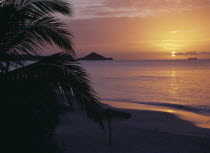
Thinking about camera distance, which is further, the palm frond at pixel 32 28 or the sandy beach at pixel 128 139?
the sandy beach at pixel 128 139

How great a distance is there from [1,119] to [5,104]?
257 millimetres

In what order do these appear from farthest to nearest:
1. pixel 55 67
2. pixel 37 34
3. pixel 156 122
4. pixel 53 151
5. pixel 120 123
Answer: pixel 156 122
pixel 120 123
pixel 53 151
pixel 37 34
pixel 55 67

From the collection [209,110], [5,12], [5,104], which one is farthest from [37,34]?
[209,110]

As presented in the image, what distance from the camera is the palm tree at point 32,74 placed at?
430 centimetres

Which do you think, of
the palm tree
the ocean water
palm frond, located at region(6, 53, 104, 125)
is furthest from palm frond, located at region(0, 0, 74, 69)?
the ocean water

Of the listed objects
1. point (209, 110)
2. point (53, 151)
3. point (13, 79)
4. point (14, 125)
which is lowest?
point (209, 110)

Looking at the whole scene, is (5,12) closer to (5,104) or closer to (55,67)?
(55,67)

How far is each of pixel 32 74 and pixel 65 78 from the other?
1.70ft

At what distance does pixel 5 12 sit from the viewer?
4395 millimetres

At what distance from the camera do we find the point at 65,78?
448 centimetres

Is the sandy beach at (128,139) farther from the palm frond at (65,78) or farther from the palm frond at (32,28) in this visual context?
the palm frond at (32,28)

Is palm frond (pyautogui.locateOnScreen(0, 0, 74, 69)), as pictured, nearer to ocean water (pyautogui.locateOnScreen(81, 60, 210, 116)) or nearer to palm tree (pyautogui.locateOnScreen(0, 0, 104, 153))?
palm tree (pyautogui.locateOnScreen(0, 0, 104, 153))

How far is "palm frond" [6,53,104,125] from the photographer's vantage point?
4.45m

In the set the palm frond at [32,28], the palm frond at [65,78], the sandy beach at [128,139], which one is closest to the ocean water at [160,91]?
the sandy beach at [128,139]
